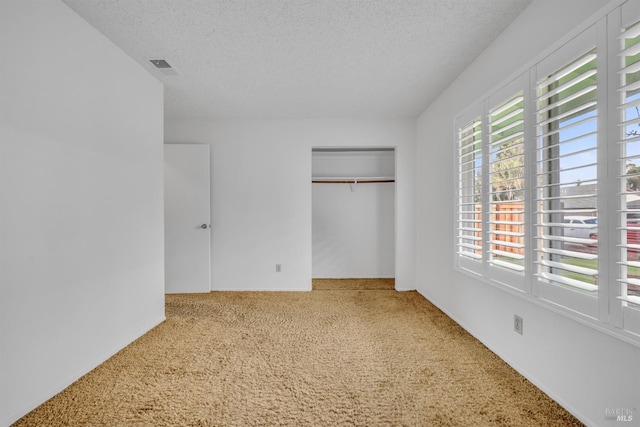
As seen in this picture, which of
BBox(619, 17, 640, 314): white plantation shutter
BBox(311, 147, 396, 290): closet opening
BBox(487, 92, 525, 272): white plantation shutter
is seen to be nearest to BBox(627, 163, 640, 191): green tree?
BBox(619, 17, 640, 314): white plantation shutter

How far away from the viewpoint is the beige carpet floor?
162cm

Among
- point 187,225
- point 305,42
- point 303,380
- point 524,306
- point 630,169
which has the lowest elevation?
point 303,380

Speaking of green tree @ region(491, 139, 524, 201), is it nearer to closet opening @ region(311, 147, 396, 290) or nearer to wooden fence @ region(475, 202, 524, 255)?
wooden fence @ region(475, 202, 524, 255)

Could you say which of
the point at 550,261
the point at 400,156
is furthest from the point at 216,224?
the point at 550,261

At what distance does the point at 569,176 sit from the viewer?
168cm

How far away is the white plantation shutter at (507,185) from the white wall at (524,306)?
230mm

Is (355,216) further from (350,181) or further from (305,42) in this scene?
(305,42)

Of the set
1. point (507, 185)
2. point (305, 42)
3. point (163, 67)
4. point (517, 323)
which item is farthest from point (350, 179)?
point (517, 323)

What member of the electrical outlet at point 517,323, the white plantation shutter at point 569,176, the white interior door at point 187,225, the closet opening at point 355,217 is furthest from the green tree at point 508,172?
the white interior door at point 187,225

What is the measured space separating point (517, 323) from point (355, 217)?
10.1ft

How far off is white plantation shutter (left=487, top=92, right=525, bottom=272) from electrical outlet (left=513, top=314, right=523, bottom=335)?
0.32 m

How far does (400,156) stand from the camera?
169 inches

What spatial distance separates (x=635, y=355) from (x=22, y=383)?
2.91 meters

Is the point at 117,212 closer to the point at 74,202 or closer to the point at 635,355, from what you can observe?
the point at 74,202
